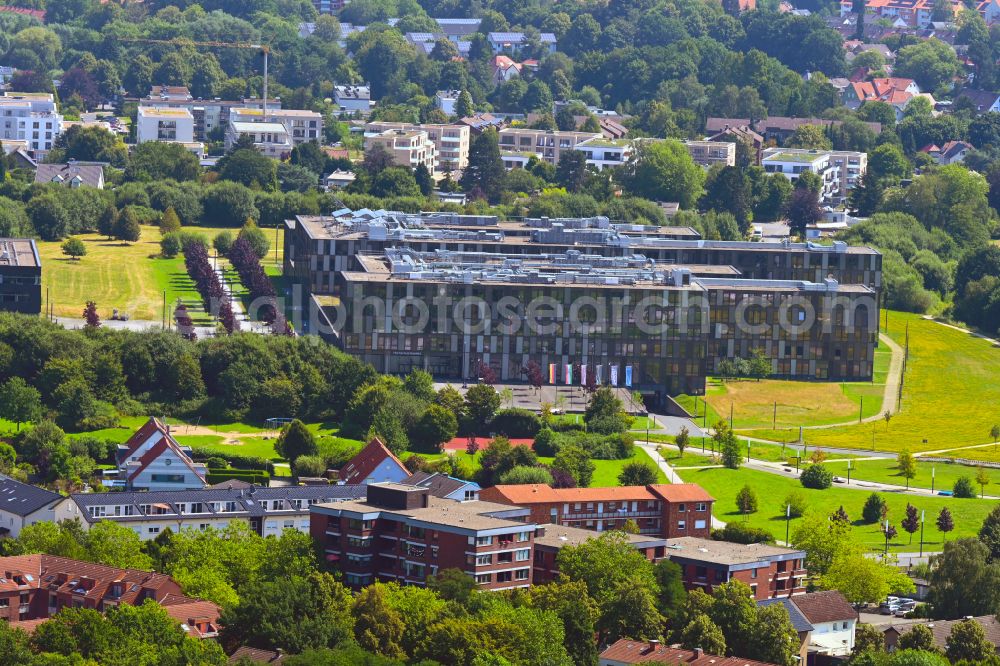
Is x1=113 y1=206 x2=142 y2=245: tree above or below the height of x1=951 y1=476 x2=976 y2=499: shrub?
above

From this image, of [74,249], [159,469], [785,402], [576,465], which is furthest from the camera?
[74,249]

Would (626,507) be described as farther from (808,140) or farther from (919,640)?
(808,140)

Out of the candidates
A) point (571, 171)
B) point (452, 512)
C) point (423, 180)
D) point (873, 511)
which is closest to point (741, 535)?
point (873, 511)

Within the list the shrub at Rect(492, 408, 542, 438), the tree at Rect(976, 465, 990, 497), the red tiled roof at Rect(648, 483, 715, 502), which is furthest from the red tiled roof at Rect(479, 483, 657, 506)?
the tree at Rect(976, 465, 990, 497)

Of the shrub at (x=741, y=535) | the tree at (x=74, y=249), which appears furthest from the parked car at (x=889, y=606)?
the tree at (x=74, y=249)

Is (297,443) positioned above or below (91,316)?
below

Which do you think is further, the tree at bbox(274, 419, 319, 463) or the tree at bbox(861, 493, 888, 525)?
the tree at bbox(274, 419, 319, 463)

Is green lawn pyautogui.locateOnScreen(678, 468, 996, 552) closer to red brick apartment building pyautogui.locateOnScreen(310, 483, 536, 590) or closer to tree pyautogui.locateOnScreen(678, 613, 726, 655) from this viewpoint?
red brick apartment building pyautogui.locateOnScreen(310, 483, 536, 590)

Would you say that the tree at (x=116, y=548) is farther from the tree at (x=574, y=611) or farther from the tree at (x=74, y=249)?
the tree at (x=74, y=249)
